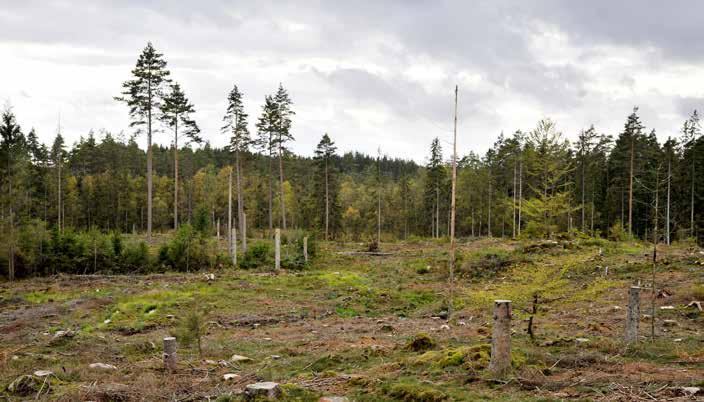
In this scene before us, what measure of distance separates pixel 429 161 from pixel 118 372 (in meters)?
53.8

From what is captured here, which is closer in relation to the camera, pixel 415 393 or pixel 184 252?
pixel 415 393

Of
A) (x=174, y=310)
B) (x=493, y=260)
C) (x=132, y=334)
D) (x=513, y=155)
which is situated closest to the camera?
(x=132, y=334)

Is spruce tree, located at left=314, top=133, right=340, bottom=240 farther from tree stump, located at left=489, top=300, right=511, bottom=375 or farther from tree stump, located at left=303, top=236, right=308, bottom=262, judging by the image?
tree stump, located at left=489, top=300, right=511, bottom=375

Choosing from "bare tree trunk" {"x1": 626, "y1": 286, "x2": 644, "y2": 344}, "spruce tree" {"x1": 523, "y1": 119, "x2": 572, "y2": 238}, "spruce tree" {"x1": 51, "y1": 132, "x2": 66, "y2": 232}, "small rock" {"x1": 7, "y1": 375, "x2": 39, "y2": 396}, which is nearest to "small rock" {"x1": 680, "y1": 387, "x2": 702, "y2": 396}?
"bare tree trunk" {"x1": 626, "y1": 286, "x2": 644, "y2": 344}

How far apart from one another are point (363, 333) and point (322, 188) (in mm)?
40803

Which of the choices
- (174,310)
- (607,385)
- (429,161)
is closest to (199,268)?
(174,310)

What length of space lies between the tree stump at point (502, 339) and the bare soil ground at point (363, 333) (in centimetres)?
31

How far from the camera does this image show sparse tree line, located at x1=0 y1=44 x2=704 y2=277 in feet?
106

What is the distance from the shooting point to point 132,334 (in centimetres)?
1664

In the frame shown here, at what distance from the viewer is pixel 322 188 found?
56219mm

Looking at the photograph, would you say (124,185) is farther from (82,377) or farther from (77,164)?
(82,377)

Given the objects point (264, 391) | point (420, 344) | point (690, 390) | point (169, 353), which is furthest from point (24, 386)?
point (690, 390)

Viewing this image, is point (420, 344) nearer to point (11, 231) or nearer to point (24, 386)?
point (24, 386)

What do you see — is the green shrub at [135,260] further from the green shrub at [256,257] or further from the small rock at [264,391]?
the small rock at [264,391]
